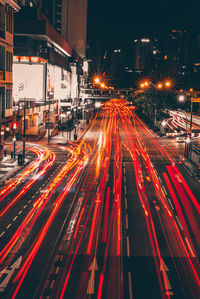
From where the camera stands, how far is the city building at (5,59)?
42.7 m

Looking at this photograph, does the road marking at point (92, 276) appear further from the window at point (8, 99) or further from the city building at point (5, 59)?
the window at point (8, 99)

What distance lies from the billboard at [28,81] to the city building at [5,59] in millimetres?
30081

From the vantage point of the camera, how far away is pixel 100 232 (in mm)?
21859

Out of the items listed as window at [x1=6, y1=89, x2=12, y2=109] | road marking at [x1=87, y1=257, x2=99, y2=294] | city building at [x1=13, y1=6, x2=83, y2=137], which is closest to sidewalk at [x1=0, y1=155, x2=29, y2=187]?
window at [x1=6, y1=89, x2=12, y2=109]

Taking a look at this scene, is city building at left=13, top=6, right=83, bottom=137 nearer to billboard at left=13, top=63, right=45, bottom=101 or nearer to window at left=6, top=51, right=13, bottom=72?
billboard at left=13, top=63, right=45, bottom=101

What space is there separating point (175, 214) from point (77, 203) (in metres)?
6.99

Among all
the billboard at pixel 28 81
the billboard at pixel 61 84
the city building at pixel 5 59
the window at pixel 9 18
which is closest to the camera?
the city building at pixel 5 59

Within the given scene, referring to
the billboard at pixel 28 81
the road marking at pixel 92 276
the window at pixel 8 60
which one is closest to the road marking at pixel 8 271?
the road marking at pixel 92 276

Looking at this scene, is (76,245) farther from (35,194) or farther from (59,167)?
(59,167)

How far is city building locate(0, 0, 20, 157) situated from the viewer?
4269 centimetres

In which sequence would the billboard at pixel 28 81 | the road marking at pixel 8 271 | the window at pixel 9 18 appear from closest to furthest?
the road marking at pixel 8 271, the window at pixel 9 18, the billboard at pixel 28 81

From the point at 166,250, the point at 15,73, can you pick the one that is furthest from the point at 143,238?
the point at 15,73

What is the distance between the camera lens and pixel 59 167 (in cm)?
4259

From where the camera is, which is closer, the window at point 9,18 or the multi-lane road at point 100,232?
the multi-lane road at point 100,232
